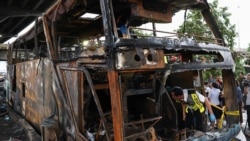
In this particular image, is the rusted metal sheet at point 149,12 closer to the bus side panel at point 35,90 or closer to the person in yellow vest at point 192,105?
the person in yellow vest at point 192,105

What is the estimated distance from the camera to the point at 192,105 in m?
5.61

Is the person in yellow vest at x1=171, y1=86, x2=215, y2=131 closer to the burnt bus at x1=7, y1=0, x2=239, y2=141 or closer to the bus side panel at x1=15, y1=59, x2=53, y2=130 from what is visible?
the burnt bus at x1=7, y1=0, x2=239, y2=141

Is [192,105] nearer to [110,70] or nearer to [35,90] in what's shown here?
[110,70]

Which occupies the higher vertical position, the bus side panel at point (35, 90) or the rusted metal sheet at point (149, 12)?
the rusted metal sheet at point (149, 12)

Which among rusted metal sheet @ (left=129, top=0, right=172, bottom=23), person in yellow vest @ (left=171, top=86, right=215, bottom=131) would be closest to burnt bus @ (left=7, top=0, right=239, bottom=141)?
rusted metal sheet @ (left=129, top=0, right=172, bottom=23)

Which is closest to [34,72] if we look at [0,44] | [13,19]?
[13,19]

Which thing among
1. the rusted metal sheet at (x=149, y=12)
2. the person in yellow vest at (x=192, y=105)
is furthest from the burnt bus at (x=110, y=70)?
the person in yellow vest at (x=192, y=105)

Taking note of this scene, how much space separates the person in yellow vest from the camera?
17.7 ft

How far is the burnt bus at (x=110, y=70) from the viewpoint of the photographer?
3.27m

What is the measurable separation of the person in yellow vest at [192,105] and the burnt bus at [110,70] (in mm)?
253

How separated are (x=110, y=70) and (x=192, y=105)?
307 centimetres

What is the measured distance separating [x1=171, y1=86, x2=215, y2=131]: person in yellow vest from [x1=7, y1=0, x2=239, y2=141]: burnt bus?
0.83ft

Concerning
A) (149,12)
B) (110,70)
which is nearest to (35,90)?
(149,12)

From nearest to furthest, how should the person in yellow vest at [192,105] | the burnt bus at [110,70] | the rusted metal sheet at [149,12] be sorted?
the burnt bus at [110,70] → the rusted metal sheet at [149,12] → the person in yellow vest at [192,105]
